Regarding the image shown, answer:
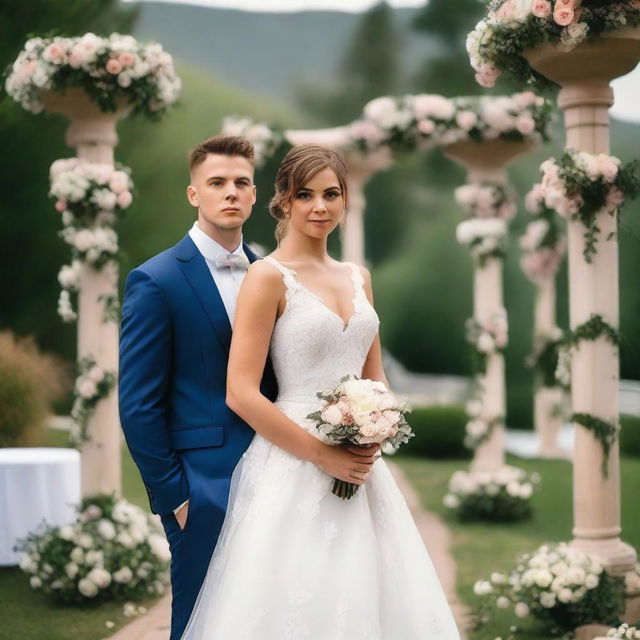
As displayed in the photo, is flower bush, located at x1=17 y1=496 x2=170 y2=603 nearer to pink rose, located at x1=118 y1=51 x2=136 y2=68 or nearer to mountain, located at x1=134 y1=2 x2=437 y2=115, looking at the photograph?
pink rose, located at x1=118 y1=51 x2=136 y2=68

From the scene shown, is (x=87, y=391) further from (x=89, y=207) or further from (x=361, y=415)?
(x=361, y=415)

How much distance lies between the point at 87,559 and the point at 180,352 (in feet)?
9.81

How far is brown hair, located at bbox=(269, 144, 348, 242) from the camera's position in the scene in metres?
3.39

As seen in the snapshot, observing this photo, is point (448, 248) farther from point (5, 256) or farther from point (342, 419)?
point (342, 419)

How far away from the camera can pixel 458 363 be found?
774 inches

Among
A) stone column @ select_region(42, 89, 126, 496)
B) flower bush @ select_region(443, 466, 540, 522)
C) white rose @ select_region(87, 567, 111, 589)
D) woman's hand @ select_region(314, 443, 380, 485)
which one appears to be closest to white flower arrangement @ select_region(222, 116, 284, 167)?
stone column @ select_region(42, 89, 126, 496)

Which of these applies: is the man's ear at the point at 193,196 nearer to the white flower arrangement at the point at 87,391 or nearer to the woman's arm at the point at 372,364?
the woman's arm at the point at 372,364

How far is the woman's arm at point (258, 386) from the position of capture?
334 cm

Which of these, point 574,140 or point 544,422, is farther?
point 544,422

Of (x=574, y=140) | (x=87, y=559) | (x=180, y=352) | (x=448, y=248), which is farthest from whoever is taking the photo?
(x=448, y=248)

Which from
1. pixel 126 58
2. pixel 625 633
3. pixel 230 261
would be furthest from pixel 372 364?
pixel 126 58

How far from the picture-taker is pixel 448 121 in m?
8.61

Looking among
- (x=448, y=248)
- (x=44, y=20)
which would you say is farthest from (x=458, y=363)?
(x=44, y=20)

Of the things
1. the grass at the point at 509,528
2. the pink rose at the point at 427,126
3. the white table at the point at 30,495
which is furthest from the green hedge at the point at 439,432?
the white table at the point at 30,495
